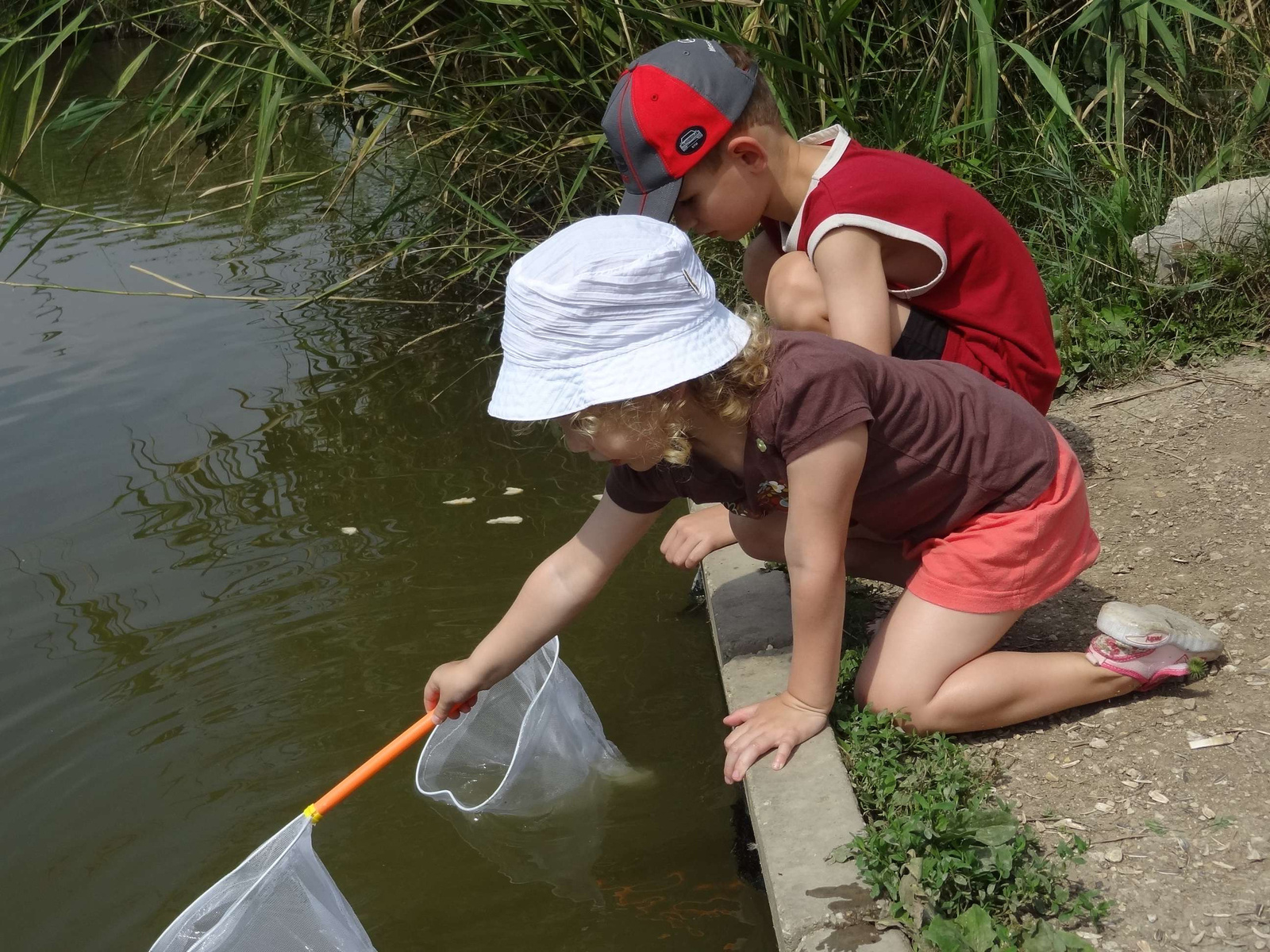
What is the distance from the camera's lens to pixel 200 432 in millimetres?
4434

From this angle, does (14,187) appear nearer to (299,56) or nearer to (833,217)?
(299,56)

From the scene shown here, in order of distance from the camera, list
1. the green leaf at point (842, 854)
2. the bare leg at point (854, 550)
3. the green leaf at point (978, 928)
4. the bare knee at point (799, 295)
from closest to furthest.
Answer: the green leaf at point (978, 928) → the green leaf at point (842, 854) → the bare leg at point (854, 550) → the bare knee at point (799, 295)

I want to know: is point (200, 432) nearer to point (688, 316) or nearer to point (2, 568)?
point (2, 568)

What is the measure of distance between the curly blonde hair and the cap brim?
0.58 meters

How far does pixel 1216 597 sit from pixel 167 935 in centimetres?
196

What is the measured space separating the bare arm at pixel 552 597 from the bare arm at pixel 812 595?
1.20ft

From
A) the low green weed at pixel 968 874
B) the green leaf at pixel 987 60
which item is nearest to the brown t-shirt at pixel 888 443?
the low green weed at pixel 968 874

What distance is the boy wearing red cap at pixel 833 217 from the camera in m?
2.46

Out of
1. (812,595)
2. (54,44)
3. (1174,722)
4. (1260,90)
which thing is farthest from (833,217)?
(54,44)

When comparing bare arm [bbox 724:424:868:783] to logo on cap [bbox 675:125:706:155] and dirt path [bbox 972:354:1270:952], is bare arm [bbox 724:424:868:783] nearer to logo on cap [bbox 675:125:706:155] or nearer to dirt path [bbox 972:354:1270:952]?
dirt path [bbox 972:354:1270:952]

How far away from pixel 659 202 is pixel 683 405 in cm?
67

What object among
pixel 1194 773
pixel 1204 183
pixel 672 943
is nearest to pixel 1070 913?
pixel 1194 773

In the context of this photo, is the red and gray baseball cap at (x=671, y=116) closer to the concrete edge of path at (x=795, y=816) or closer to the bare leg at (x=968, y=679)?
the concrete edge of path at (x=795, y=816)

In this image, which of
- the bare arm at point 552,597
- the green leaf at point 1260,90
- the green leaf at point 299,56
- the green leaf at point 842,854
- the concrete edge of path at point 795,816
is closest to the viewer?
the concrete edge of path at point 795,816
